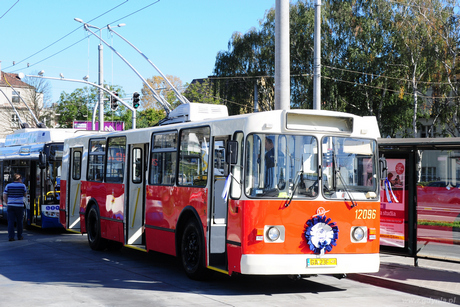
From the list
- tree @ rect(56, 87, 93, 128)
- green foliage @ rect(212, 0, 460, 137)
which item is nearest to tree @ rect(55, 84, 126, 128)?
tree @ rect(56, 87, 93, 128)

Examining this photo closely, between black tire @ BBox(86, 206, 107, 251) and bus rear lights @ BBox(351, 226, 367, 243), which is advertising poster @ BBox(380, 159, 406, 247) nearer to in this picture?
bus rear lights @ BBox(351, 226, 367, 243)

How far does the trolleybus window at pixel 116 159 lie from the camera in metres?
13.7

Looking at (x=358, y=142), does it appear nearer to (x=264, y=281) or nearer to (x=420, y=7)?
(x=264, y=281)

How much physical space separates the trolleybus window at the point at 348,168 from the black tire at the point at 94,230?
22.8 ft

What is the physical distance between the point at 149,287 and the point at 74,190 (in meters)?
7.65

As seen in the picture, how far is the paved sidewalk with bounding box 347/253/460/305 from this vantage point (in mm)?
9438

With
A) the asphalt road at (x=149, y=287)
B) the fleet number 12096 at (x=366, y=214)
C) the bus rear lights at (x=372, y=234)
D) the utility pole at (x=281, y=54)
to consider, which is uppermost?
the utility pole at (x=281, y=54)

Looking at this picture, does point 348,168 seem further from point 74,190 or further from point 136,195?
point 74,190

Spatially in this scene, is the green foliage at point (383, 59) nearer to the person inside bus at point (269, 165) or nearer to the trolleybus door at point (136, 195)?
the trolleybus door at point (136, 195)

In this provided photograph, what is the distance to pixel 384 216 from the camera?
1195 cm

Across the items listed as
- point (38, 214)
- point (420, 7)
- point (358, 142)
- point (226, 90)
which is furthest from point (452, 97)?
point (358, 142)

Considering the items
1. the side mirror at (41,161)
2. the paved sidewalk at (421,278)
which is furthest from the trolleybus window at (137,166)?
the side mirror at (41,161)

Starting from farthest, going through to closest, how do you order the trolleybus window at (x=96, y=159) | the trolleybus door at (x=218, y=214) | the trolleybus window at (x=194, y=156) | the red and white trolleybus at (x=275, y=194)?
the trolleybus window at (x=96, y=159) < the trolleybus window at (x=194, y=156) < the trolleybus door at (x=218, y=214) < the red and white trolleybus at (x=275, y=194)

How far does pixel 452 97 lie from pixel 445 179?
98.2 ft
